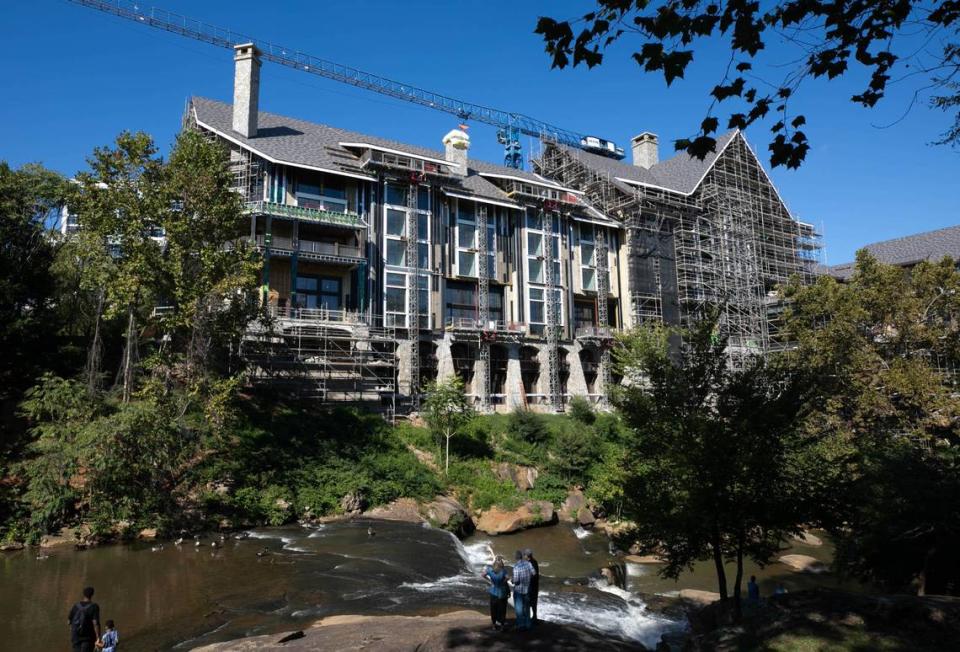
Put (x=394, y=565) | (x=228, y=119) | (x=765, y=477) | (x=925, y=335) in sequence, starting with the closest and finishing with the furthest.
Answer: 1. (x=765, y=477)
2. (x=394, y=565)
3. (x=925, y=335)
4. (x=228, y=119)

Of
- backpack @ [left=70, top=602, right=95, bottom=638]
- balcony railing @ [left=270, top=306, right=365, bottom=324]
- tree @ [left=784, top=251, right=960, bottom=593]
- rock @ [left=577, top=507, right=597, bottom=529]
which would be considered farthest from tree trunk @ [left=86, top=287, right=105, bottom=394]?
tree @ [left=784, top=251, right=960, bottom=593]

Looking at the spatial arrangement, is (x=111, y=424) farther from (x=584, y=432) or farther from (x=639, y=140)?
(x=639, y=140)

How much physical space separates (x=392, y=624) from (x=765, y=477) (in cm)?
838

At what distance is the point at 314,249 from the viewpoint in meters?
37.5

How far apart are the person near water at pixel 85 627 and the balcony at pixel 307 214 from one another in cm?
2671

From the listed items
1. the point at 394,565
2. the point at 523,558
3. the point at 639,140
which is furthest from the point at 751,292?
the point at 523,558

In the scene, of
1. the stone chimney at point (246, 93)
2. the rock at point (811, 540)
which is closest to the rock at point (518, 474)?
the rock at point (811, 540)

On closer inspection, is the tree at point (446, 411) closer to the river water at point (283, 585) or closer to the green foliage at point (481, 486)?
the green foliage at point (481, 486)

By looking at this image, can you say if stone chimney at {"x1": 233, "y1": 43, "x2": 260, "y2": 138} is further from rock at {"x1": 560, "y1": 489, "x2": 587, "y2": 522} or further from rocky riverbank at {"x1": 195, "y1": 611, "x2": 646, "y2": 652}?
rocky riverbank at {"x1": 195, "y1": 611, "x2": 646, "y2": 652}

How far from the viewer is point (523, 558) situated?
12.1 metres

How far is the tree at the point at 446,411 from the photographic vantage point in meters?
33.8

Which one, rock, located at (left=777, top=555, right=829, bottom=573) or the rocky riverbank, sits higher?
the rocky riverbank

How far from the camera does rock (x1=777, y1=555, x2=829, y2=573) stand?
24438 millimetres

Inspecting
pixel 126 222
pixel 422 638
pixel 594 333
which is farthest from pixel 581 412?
pixel 422 638
